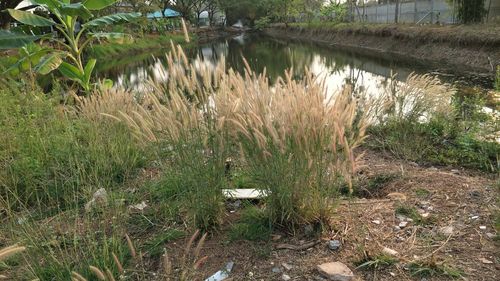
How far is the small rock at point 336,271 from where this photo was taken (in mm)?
1856

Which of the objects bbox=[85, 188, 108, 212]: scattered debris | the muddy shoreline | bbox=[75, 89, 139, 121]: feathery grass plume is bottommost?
the muddy shoreline

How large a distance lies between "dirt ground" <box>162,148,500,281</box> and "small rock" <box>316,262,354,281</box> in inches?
1.5

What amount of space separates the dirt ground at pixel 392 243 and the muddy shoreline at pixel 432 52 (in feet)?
20.4

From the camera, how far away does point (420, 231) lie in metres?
2.21

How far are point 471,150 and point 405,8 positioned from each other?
2026cm

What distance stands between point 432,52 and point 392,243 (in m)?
13.6

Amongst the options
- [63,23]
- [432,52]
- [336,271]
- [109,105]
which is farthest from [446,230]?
[432,52]

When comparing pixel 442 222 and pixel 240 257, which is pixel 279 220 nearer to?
pixel 240 257

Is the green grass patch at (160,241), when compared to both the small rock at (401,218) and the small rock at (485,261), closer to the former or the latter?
the small rock at (401,218)

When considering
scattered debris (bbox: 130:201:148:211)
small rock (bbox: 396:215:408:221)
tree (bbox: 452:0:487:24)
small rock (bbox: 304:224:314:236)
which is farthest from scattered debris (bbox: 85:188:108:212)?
tree (bbox: 452:0:487:24)

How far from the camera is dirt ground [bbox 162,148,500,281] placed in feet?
6.28

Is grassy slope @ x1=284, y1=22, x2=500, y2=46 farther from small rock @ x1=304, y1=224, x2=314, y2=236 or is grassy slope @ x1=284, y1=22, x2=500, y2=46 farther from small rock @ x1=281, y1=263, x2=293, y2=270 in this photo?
small rock @ x1=281, y1=263, x2=293, y2=270

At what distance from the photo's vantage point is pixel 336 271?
1890 mm

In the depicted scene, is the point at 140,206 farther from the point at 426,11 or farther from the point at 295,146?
the point at 426,11
